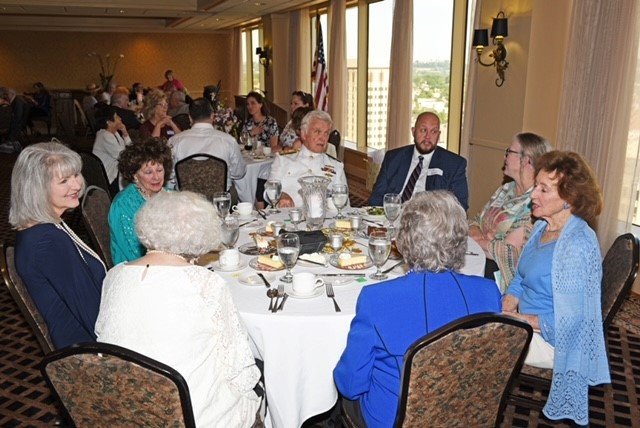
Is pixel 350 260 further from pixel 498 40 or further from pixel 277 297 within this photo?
pixel 498 40

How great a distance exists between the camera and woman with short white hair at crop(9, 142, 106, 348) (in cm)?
215

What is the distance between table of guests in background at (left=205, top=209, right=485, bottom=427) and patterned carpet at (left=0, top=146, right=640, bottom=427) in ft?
1.24

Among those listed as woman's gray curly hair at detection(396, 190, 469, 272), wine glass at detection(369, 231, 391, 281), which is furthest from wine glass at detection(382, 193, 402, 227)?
woman's gray curly hair at detection(396, 190, 469, 272)

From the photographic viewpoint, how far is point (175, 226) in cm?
186

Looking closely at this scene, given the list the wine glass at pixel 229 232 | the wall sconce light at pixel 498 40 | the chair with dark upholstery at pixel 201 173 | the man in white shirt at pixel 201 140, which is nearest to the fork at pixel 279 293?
the wine glass at pixel 229 232

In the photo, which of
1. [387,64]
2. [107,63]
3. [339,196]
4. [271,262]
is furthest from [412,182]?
[107,63]

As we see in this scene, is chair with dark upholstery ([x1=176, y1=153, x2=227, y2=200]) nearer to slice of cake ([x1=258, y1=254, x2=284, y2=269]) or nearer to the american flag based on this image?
slice of cake ([x1=258, y1=254, x2=284, y2=269])

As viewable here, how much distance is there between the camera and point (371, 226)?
321cm

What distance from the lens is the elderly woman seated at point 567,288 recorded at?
7.81ft

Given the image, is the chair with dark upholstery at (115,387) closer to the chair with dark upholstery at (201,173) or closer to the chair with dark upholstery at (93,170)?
the chair with dark upholstery at (201,173)

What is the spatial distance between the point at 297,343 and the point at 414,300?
0.66 metres

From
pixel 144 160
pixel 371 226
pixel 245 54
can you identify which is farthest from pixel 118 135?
pixel 245 54

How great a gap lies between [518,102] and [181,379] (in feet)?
16.3

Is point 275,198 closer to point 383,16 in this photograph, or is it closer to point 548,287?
point 548,287
